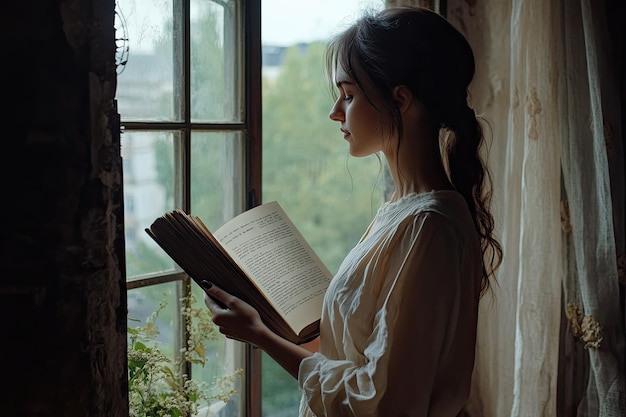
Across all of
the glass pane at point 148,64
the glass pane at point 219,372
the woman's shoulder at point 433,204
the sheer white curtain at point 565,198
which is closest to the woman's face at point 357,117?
the woman's shoulder at point 433,204

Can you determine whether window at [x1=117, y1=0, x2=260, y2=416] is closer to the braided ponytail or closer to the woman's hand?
the woman's hand

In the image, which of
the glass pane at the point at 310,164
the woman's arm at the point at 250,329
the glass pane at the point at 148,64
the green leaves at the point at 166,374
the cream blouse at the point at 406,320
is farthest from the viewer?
the glass pane at the point at 310,164

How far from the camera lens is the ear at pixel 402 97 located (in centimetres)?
117

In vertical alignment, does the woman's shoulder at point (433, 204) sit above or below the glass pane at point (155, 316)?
above

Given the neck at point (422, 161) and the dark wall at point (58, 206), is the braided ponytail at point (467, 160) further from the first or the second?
the dark wall at point (58, 206)

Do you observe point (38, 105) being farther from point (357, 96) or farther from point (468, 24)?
point (468, 24)

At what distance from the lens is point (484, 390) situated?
6.50 feet

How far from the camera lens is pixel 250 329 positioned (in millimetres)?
1155

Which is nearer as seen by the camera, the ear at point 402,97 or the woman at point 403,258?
the woman at point 403,258

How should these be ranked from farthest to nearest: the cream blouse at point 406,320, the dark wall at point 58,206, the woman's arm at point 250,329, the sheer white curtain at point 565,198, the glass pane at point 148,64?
the sheer white curtain at point 565,198 → the glass pane at point 148,64 → the woman's arm at point 250,329 → the cream blouse at point 406,320 → the dark wall at point 58,206

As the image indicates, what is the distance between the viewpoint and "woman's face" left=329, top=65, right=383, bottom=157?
3.92 feet

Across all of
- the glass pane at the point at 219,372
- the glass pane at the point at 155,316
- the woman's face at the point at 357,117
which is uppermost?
the woman's face at the point at 357,117

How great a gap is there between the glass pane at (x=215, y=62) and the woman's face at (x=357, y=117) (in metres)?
0.46

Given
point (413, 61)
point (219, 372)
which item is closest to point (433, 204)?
point (413, 61)
